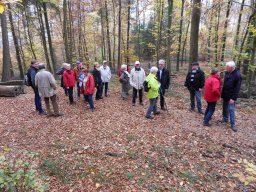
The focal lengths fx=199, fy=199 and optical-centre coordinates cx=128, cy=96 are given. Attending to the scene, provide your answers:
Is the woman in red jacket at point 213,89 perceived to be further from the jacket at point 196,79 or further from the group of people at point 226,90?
the jacket at point 196,79

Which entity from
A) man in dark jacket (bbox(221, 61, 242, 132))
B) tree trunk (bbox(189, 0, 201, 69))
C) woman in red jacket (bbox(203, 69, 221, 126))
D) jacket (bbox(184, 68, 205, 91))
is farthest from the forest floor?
tree trunk (bbox(189, 0, 201, 69))

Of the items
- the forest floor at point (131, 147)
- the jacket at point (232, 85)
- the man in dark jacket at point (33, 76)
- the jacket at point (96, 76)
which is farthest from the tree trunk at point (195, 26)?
the man in dark jacket at point (33, 76)

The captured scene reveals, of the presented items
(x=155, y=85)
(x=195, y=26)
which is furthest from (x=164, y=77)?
(x=195, y=26)

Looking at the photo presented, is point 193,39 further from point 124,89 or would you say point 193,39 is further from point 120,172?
point 120,172

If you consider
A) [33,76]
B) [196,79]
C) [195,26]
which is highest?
[195,26]

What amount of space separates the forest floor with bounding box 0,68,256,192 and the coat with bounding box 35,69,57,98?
3.34 ft

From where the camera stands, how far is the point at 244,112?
917cm

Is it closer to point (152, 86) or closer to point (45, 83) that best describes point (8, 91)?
point (45, 83)

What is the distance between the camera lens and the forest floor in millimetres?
4332

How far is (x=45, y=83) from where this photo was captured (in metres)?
6.95

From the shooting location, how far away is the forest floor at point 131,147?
4.33m

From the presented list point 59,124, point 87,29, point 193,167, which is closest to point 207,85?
point 193,167

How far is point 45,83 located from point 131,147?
3.78 meters

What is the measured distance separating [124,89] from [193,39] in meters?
4.39
